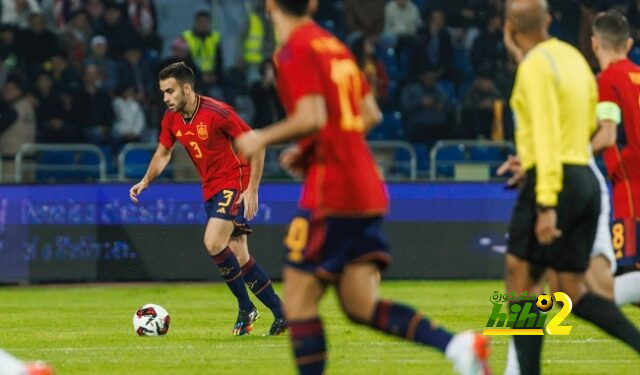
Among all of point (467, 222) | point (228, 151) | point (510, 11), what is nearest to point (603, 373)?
point (510, 11)

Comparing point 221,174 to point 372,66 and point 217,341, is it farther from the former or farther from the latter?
point 372,66

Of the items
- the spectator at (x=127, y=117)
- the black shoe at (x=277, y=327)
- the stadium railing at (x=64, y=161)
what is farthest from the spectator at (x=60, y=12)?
the black shoe at (x=277, y=327)

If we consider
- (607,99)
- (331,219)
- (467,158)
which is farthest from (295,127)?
(467,158)

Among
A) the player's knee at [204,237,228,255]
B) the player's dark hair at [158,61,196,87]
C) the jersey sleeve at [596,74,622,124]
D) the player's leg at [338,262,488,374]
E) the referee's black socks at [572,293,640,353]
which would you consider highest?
the player's dark hair at [158,61,196,87]

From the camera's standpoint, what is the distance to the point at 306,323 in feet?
21.7

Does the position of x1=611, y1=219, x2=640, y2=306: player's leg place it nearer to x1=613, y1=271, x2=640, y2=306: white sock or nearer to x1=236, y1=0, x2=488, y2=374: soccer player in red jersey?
x1=613, y1=271, x2=640, y2=306: white sock

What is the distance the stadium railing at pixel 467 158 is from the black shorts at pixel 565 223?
→ 11430 millimetres

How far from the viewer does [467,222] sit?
1841 centimetres

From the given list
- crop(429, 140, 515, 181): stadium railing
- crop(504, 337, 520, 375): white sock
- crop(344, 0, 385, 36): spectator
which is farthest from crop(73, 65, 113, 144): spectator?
crop(504, 337, 520, 375): white sock

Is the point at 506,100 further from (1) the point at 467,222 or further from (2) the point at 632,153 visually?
(2) the point at 632,153

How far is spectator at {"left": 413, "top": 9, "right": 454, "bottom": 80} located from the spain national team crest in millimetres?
10142

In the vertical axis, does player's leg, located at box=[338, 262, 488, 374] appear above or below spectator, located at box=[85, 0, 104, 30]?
below

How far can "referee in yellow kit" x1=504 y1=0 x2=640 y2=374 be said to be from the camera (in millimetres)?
7203

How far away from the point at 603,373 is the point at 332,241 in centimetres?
295
